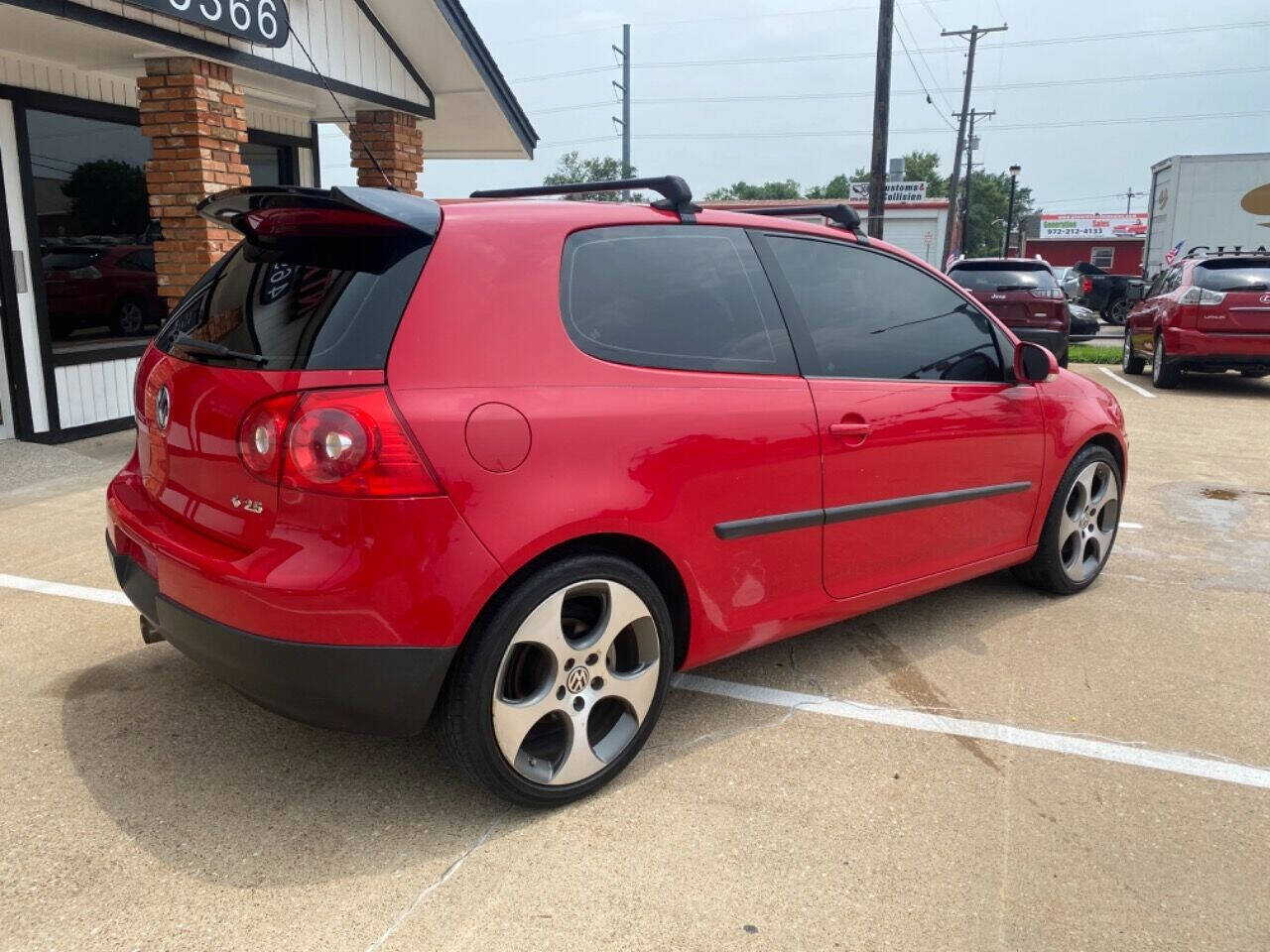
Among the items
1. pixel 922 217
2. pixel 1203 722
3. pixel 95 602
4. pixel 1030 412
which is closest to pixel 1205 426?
pixel 1030 412

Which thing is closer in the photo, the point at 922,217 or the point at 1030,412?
the point at 1030,412

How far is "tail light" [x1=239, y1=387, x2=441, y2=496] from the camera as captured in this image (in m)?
2.29

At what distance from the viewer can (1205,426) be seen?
948cm

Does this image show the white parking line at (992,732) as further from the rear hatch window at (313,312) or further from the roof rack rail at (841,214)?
the rear hatch window at (313,312)

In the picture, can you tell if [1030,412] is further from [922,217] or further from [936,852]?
[922,217]

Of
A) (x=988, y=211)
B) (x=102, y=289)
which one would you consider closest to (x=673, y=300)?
(x=102, y=289)

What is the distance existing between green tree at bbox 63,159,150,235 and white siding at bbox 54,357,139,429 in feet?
3.73

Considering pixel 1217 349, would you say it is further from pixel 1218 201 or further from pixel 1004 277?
pixel 1218 201

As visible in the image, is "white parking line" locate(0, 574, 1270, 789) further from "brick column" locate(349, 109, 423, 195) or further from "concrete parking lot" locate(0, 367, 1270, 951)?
"brick column" locate(349, 109, 423, 195)

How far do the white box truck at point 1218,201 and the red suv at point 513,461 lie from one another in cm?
2185

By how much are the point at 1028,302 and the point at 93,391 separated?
34.7 feet

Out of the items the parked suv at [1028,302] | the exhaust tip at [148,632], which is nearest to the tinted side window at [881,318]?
the exhaust tip at [148,632]

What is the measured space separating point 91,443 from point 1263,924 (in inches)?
314

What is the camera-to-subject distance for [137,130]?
341 inches
